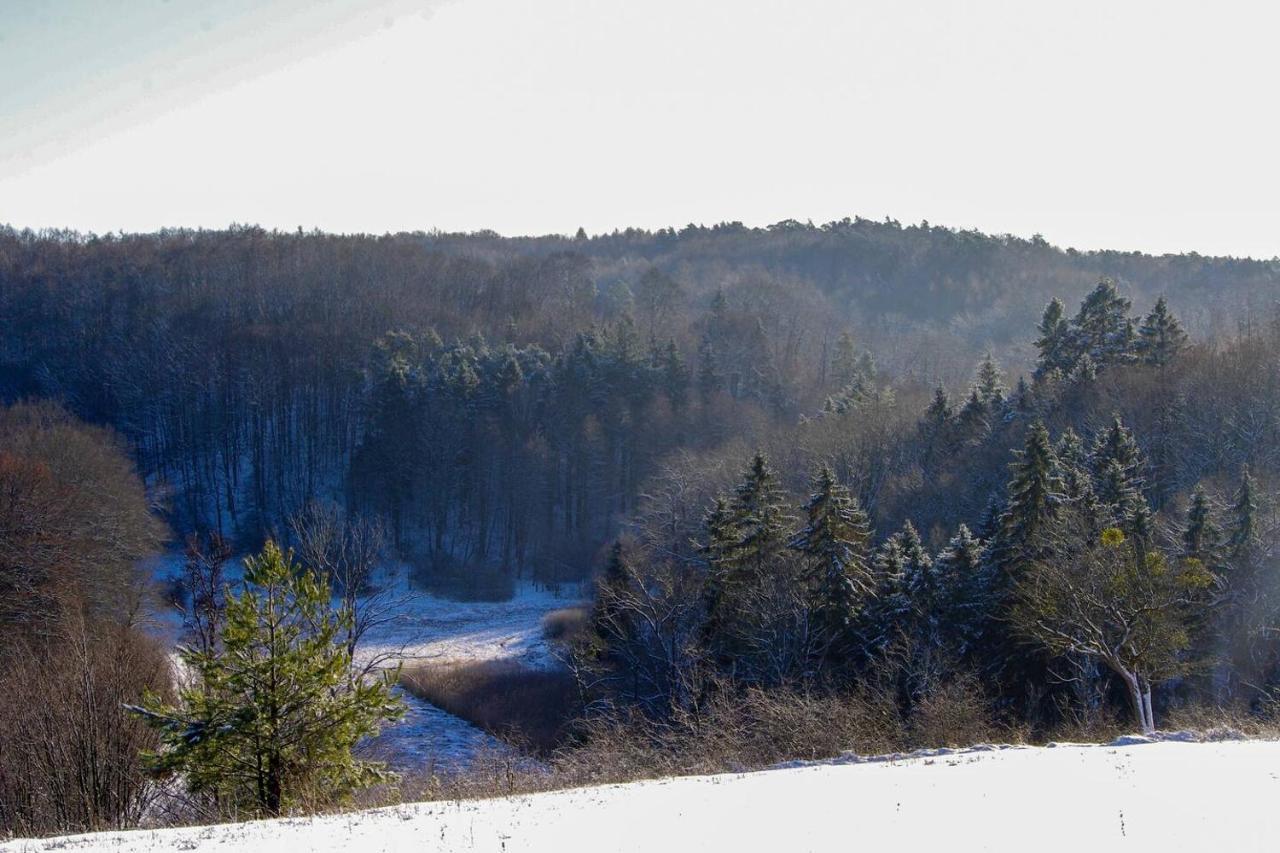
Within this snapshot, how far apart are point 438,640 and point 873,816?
4019 cm

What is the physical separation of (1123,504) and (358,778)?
24572 millimetres

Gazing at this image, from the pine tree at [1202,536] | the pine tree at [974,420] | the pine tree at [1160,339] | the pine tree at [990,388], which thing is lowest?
the pine tree at [1202,536]

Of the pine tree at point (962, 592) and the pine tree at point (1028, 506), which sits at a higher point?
the pine tree at point (1028, 506)

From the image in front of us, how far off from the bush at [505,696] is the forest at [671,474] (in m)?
1.39

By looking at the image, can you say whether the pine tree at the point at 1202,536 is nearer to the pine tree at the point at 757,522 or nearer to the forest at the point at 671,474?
the forest at the point at 671,474

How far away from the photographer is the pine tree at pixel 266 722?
14.4 metres

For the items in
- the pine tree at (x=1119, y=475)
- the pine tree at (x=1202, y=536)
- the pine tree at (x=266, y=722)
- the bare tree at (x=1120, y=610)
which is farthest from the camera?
the pine tree at (x=1119, y=475)

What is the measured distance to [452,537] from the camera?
68.6 metres

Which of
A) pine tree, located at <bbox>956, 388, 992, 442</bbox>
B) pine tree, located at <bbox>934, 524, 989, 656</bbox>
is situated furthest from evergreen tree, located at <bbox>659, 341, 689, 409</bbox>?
pine tree, located at <bbox>934, 524, 989, 656</bbox>

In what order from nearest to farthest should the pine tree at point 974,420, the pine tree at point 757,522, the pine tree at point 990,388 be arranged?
the pine tree at point 757,522 → the pine tree at point 974,420 → the pine tree at point 990,388

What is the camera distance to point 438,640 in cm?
4872

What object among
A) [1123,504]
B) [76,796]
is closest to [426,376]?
[1123,504]

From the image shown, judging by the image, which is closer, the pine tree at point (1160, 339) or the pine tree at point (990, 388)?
the pine tree at point (1160, 339)

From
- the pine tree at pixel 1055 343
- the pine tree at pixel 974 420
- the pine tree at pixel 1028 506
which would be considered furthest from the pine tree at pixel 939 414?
the pine tree at pixel 1028 506
